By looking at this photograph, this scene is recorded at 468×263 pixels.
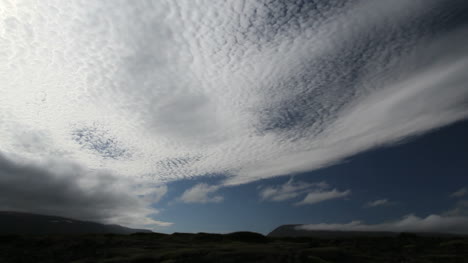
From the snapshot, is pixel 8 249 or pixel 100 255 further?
pixel 8 249

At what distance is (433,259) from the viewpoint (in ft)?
133

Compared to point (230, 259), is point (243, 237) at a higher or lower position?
higher

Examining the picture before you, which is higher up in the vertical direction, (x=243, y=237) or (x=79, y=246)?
(x=243, y=237)

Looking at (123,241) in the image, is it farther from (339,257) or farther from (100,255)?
(339,257)

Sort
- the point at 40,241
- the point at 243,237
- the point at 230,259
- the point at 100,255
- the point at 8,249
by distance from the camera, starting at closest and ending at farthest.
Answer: the point at 230,259, the point at 100,255, the point at 8,249, the point at 40,241, the point at 243,237

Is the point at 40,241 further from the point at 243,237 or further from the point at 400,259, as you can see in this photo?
the point at 400,259

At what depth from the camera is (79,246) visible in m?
47.9

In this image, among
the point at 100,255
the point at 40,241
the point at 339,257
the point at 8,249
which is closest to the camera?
the point at 339,257

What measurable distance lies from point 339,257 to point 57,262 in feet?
139

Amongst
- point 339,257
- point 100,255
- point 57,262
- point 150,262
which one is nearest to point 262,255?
point 339,257

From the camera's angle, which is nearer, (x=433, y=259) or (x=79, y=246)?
(x=433, y=259)

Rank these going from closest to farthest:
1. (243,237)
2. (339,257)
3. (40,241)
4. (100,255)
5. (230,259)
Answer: (230,259) → (339,257) → (100,255) → (40,241) → (243,237)

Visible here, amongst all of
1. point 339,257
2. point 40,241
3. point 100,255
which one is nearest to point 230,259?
point 339,257

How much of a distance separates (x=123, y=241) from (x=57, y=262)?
16.1 meters
